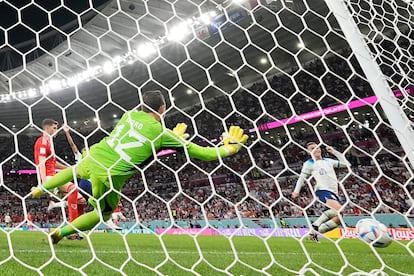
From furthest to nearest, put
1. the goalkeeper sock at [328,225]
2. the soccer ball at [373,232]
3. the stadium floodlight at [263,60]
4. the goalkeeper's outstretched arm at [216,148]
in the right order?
the stadium floodlight at [263,60], the goalkeeper sock at [328,225], the soccer ball at [373,232], the goalkeeper's outstretched arm at [216,148]

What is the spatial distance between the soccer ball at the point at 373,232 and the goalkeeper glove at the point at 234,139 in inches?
43.9

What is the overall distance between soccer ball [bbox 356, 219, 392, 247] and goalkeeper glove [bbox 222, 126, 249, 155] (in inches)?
43.9

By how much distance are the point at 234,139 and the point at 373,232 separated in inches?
51.3

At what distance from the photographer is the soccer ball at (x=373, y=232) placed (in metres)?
2.19

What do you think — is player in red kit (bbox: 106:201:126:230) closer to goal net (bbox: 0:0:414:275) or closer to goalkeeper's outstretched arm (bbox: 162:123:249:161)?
goal net (bbox: 0:0:414:275)

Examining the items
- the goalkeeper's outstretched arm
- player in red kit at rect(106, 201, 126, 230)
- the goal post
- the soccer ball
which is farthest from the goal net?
the goalkeeper's outstretched arm

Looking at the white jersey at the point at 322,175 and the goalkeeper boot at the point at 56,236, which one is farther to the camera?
the white jersey at the point at 322,175

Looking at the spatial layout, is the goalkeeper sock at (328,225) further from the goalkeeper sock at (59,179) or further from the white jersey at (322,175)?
the goalkeeper sock at (59,179)

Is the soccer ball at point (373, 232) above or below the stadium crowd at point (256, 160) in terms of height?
above

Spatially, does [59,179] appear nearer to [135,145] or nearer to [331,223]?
[135,145]

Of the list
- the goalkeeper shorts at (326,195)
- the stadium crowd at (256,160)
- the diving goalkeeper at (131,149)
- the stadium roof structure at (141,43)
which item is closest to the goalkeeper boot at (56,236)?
the diving goalkeeper at (131,149)

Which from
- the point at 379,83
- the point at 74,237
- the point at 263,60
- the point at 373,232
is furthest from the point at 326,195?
the point at 263,60

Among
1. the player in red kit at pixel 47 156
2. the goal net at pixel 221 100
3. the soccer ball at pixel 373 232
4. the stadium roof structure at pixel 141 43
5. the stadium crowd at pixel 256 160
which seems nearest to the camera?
the soccer ball at pixel 373 232

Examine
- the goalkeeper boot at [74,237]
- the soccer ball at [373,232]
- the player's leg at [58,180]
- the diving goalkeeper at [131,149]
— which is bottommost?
the goalkeeper boot at [74,237]
